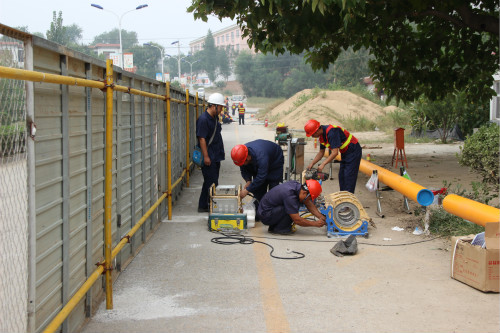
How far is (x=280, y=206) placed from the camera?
8375 mm

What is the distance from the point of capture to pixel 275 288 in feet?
20.0

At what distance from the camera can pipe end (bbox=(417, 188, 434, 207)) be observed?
26.7 feet

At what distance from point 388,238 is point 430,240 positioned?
1.90 feet

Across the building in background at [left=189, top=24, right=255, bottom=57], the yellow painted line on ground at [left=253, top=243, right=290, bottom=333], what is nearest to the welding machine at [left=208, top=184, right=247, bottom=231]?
the yellow painted line on ground at [left=253, top=243, right=290, bottom=333]

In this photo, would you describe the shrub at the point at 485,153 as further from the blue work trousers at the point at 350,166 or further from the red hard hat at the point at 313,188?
the red hard hat at the point at 313,188

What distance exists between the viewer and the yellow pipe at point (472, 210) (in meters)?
6.74

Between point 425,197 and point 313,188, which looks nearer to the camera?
point 313,188

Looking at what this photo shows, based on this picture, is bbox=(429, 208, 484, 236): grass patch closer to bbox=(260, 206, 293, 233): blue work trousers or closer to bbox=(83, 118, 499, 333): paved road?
bbox=(83, 118, 499, 333): paved road

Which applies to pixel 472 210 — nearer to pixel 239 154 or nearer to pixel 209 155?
pixel 239 154

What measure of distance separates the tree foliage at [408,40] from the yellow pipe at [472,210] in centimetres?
578

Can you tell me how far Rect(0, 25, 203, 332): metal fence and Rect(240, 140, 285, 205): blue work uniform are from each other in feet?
7.13

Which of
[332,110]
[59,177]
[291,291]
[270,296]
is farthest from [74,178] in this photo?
[332,110]

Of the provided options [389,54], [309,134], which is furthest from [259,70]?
[309,134]

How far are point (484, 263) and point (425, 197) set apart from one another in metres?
2.53
